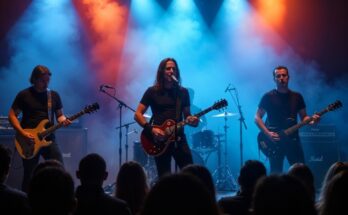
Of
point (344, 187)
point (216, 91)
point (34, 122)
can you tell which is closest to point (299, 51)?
point (216, 91)

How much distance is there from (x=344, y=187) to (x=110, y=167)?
982cm

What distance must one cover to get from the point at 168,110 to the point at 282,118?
1.83 m

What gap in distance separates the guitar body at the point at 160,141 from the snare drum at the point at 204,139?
4.50 meters

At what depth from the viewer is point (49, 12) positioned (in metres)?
11.4

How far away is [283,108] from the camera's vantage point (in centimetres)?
688

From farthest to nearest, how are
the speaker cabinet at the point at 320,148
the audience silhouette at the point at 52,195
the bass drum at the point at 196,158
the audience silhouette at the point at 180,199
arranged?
the bass drum at the point at 196,158
the speaker cabinet at the point at 320,148
the audience silhouette at the point at 52,195
the audience silhouette at the point at 180,199

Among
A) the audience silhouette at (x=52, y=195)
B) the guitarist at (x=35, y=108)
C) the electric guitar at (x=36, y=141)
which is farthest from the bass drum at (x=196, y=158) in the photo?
the audience silhouette at (x=52, y=195)

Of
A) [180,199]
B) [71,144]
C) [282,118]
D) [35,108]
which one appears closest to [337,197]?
[180,199]

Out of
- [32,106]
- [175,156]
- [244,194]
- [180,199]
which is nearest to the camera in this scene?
[180,199]

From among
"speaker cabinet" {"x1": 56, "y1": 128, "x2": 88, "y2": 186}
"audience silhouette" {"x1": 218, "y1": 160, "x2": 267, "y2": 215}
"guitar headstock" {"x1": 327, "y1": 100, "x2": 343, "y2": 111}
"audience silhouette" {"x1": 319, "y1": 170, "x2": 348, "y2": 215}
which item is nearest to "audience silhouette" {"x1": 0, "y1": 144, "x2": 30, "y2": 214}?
"audience silhouette" {"x1": 218, "y1": 160, "x2": 267, "y2": 215}

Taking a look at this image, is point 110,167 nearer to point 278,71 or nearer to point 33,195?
point 278,71

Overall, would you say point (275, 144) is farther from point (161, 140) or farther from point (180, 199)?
point (180, 199)

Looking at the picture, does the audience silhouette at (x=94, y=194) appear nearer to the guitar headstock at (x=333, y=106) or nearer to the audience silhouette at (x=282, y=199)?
the audience silhouette at (x=282, y=199)

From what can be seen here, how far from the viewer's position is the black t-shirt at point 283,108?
271 inches
